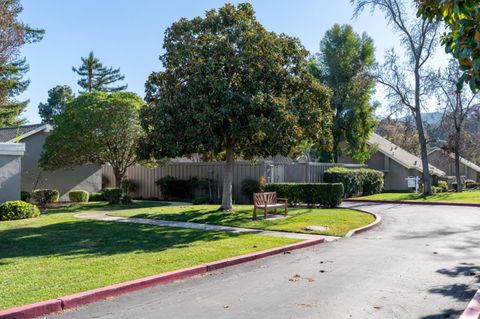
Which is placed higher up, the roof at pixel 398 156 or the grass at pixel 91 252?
the roof at pixel 398 156

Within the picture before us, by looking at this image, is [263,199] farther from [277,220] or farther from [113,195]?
[113,195]

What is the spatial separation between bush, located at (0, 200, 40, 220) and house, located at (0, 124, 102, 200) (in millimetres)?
8479

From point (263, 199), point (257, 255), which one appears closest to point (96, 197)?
point (263, 199)

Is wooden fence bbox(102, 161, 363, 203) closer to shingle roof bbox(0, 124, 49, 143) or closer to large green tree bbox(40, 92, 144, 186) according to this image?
large green tree bbox(40, 92, 144, 186)

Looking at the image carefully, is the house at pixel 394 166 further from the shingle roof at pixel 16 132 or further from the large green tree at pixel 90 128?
the shingle roof at pixel 16 132

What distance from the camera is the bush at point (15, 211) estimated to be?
16.1 metres

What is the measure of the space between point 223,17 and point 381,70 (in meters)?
19.3

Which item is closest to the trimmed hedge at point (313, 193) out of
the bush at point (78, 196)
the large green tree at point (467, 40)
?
the bush at point (78, 196)

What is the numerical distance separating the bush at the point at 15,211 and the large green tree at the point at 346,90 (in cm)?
2931

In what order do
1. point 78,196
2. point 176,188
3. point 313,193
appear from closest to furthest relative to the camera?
point 313,193
point 78,196
point 176,188

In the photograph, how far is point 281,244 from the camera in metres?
11.0

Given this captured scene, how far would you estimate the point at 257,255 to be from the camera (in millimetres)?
9734

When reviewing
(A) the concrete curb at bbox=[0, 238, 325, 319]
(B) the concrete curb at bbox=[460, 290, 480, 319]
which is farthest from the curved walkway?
(B) the concrete curb at bbox=[460, 290, 480, 319]

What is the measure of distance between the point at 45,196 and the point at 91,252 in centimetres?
1607
